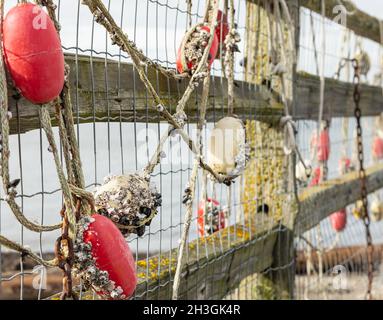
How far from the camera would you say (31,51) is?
1.07m

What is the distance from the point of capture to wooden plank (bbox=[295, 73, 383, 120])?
2898 millimetres

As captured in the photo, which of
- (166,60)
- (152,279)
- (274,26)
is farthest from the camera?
(274,26)

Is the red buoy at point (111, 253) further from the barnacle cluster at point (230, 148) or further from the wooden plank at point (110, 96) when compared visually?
the barnacle cluster at point (230, 148)

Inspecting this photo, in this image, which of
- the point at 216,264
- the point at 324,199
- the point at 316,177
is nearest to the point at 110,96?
the point at 216,264

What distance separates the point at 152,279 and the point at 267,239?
35.4 inches

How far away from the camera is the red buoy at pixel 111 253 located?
1.15 m

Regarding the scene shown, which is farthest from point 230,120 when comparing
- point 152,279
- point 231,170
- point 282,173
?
point 282,173

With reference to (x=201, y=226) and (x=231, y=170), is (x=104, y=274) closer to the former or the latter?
(x=231, y=170)

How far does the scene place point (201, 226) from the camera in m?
2.21

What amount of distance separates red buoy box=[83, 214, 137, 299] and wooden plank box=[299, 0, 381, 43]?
1868 mm

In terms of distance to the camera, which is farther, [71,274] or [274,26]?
[274,26]

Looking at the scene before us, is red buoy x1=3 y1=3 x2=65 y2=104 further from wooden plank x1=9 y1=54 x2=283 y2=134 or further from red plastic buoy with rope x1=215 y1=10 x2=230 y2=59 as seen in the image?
red plastic buoy with rope x1=215 y1=10 x2=230 y2=59

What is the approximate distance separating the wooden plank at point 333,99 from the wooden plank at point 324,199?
331 millimetres

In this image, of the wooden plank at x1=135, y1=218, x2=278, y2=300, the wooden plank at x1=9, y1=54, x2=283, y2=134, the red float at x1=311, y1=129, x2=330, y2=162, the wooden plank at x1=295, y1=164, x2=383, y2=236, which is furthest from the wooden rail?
the red float at x1=311, y1=129, x2=330, y2=162
